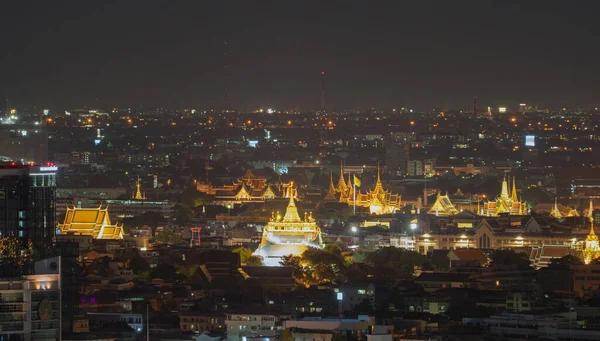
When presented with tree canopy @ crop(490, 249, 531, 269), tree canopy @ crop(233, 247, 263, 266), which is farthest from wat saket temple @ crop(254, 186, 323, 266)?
tree canopy @ crop(490, 249, 531, 269)

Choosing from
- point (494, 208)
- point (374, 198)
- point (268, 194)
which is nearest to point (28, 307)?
point (494, 208)

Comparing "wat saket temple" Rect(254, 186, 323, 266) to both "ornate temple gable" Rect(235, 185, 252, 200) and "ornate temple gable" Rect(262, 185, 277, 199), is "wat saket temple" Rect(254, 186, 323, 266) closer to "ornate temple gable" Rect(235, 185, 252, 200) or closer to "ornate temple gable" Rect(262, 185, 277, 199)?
"ornate temple gable" Rect(262, 185, 277, 199)

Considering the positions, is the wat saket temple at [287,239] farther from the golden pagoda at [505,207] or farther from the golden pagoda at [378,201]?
the golden pagoda at [378,201]

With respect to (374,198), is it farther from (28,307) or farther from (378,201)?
(28,307)

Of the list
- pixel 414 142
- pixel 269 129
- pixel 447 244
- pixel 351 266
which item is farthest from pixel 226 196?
pixel 269 129

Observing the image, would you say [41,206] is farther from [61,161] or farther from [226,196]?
[61,161]

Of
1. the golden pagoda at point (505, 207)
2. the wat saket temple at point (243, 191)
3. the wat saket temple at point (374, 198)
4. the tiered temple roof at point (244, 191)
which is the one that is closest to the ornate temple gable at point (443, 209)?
the golden pagoda at point (505, 207)
